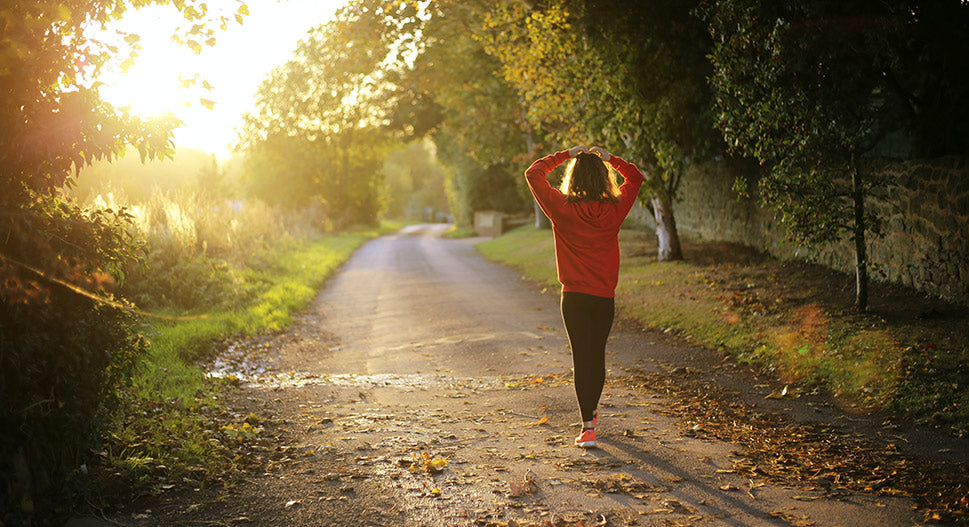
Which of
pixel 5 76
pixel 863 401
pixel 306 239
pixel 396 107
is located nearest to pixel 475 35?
pixel 863 401

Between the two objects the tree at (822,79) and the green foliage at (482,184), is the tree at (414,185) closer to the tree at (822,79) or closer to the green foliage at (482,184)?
the green foliage at (482,184)

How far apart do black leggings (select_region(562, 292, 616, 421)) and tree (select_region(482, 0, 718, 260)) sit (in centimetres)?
892

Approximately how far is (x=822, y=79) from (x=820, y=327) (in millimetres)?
3143

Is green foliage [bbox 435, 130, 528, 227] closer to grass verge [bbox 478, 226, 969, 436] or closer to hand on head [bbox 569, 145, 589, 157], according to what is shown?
grass verge [bbox 478, 226, 969, 436]

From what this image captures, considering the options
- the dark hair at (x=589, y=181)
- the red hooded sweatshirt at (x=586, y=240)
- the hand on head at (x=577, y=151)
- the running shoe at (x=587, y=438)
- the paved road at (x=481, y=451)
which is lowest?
the paved road at (x=481, y=451)

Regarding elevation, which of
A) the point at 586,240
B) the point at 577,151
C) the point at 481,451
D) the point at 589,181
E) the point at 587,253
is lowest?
the point at 481,451

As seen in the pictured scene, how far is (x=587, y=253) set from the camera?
606cm

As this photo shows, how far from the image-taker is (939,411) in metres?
6.70

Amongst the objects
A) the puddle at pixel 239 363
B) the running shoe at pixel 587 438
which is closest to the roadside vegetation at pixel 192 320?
the puddle at pixel 239 363

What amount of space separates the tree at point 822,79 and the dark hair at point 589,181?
500cm

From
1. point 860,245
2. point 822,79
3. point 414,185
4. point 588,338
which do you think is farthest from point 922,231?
point 414,185

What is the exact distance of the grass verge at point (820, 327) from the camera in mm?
7301

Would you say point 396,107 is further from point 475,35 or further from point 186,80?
point 186,80

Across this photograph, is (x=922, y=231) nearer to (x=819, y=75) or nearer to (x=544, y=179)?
(x=819, y=75)
